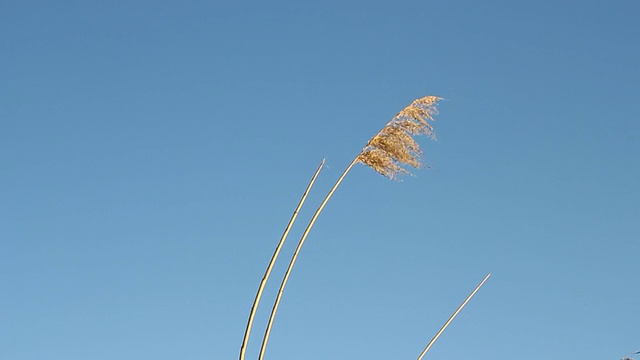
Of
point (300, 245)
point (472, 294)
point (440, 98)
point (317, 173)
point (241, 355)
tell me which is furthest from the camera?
point (472, 294)

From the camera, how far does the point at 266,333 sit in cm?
734

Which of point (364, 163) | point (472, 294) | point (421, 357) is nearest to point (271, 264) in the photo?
point (364, 163)

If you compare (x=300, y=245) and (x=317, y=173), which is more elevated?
(x=317, y=173)

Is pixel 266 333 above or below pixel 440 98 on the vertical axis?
below

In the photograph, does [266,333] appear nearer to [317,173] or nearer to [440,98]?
[317,173]

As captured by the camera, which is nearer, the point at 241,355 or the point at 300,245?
the point at 241,355

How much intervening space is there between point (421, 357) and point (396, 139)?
2.37 metres

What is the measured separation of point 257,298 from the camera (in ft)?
24.2

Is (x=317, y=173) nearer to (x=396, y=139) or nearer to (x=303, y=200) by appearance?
(x=303, y=200)

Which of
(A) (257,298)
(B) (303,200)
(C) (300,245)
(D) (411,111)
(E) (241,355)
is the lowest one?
(E) (241,355)

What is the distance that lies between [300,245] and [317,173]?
2.85ft

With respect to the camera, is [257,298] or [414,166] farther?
[414,166]

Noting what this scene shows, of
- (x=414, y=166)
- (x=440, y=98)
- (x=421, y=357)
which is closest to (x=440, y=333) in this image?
(x=421, y=357)

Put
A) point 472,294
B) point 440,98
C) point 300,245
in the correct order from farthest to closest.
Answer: point 472,294 → point 440,98 → point 300,245
